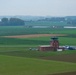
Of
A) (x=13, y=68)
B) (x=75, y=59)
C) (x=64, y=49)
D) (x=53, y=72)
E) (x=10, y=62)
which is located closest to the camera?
(x=53, y=72)

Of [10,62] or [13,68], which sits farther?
[10,62]

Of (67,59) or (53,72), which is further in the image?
(67,59)

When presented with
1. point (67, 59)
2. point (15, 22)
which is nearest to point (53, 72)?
point (67, 59)

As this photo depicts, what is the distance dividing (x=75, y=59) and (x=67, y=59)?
65 centimetres

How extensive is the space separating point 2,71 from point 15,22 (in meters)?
126

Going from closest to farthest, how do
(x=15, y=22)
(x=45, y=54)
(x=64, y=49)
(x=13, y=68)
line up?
(x=13, y=68)
(x=45, y=54)
(x=64, y=49)
(x=15, y=22)

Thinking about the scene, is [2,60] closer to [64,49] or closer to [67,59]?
[67,59]

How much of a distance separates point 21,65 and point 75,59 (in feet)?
19.6

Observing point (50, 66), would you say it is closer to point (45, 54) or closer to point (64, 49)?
point (45, 54)

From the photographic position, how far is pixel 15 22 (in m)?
147

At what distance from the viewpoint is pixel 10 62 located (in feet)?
87.0

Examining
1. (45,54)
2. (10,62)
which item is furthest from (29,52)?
(10,62)

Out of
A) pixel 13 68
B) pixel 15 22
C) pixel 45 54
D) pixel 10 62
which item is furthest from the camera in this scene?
pixel 15 22

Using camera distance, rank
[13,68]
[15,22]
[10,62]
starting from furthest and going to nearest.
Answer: [15,22] → [10,62] → [13,68]
